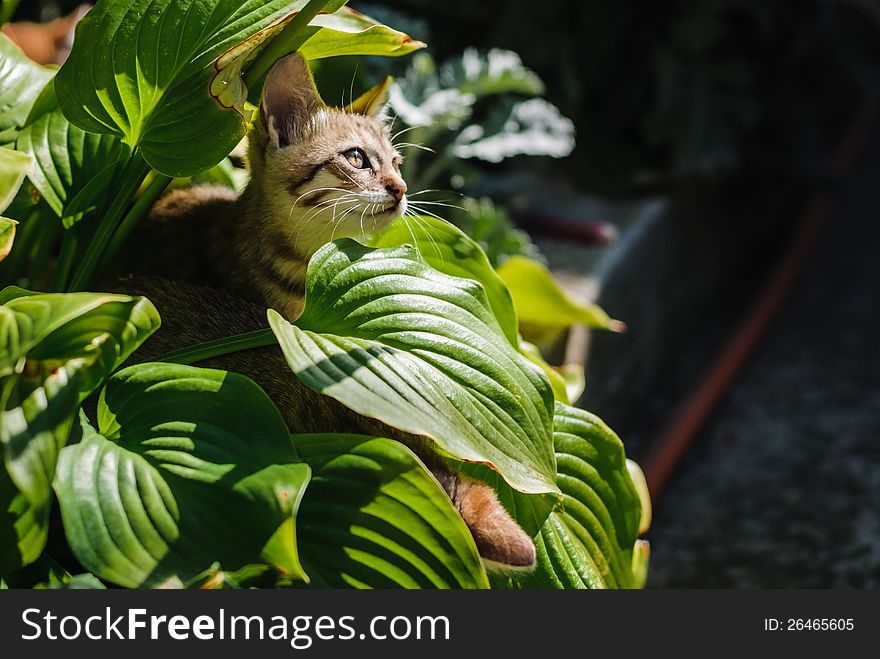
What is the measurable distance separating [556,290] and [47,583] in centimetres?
116

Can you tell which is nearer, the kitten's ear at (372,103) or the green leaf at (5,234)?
the green leaf at (5,234)

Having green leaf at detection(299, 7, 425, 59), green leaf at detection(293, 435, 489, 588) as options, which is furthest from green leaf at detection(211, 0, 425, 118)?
green leaf at detection(293, 435, 489, 588)

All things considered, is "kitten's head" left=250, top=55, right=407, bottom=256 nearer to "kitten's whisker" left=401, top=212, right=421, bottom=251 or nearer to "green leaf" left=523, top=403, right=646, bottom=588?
"kitten's whisker" left=401, top=212, right=421, bottom=251

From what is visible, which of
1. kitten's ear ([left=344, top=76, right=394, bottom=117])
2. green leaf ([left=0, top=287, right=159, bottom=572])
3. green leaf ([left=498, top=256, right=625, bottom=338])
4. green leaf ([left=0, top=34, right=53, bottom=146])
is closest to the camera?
green leaf ([left=0, top=287, right=159, bottom=572])

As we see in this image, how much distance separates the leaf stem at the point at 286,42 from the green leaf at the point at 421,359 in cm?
27

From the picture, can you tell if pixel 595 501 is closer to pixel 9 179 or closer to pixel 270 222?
pixel 270 222

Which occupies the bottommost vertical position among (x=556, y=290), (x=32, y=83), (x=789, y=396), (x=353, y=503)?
(x=789, y=396)

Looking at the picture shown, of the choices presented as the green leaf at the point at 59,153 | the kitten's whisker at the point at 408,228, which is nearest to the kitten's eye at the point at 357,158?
the kitten's whisker at the point at 408,228

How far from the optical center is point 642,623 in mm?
1124

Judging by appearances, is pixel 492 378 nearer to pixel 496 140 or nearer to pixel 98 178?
pixel 98 178

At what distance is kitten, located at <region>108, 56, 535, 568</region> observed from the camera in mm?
1339

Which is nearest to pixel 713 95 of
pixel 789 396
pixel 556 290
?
pixel 789 396

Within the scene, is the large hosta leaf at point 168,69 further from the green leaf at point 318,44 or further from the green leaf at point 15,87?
the green leaf at point 15,87

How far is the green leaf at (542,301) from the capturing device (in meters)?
1.92
